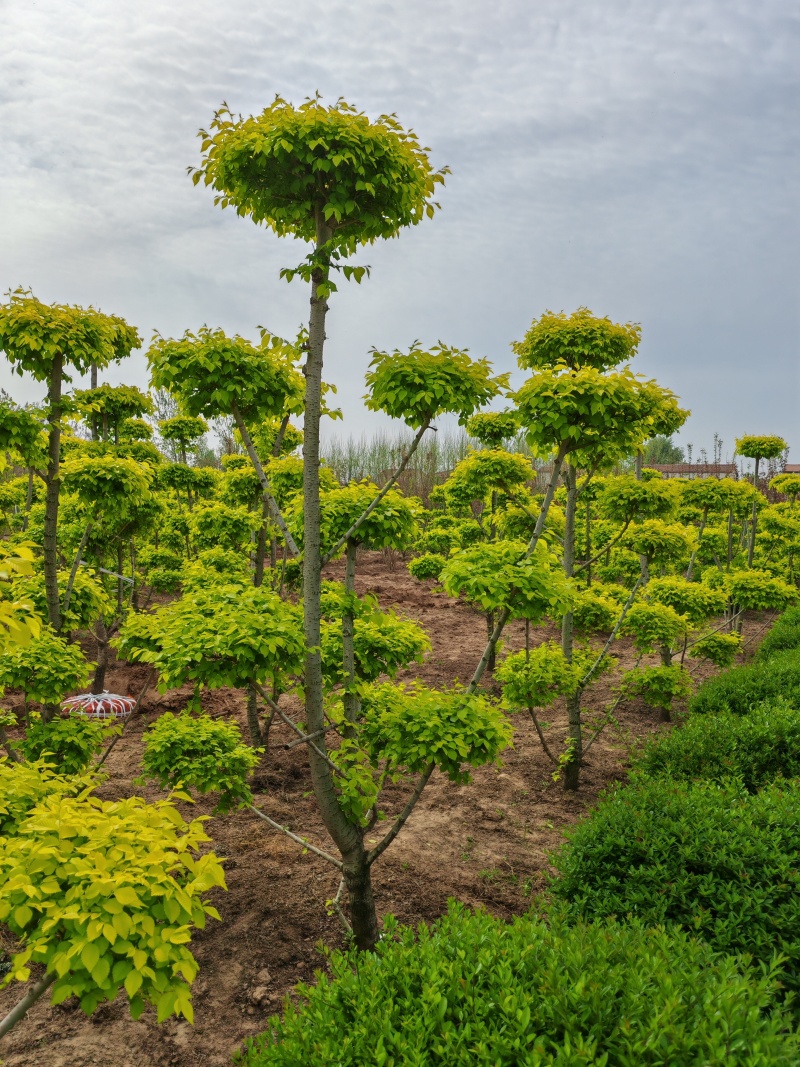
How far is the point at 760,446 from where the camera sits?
45.8 ft

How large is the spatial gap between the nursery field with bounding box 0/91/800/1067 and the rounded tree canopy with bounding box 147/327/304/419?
0.02 meters

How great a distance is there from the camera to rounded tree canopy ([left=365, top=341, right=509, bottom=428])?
391 cm

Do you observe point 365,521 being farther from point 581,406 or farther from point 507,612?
point 581,406

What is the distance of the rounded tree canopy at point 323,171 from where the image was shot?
320 centimetres

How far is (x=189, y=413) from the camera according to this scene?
4.08 metres

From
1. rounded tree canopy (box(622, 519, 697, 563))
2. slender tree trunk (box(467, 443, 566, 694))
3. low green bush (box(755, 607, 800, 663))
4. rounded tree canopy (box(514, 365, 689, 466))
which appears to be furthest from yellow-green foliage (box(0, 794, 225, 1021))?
low green bush (box(755, 607, 800, 663))

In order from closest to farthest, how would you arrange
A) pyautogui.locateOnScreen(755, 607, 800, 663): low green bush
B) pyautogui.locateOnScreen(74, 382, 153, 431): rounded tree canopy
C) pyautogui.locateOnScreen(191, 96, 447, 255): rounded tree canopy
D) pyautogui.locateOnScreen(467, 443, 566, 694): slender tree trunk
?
1. pyautogui.locateOnScreen(191, 96, 447, 255): rounded tree canopy
2. pyautogui.locateOnScreen(467, 443, 566, 694): slender tree trunk
3. pyautogui.locateOnScreen(74, 382, 153, 431): rounded tree canopy
4. pyautogui.locateOnScreen(755, 607, 800, 663): low green bush

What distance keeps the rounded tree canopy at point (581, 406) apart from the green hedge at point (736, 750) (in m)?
2.96

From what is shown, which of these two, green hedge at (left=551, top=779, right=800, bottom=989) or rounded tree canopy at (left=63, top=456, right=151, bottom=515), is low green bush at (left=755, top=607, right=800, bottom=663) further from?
rounded tree canopy at (left=63, top=456, right=151, bottom=515)

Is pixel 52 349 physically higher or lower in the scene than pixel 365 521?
higher

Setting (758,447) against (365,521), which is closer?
(365,521)

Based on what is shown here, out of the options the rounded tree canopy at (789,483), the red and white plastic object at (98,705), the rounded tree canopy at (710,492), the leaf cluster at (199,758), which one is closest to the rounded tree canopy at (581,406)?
the leaf cluster at (199,758)

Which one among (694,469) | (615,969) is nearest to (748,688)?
(615,969)

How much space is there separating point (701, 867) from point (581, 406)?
3045mm
